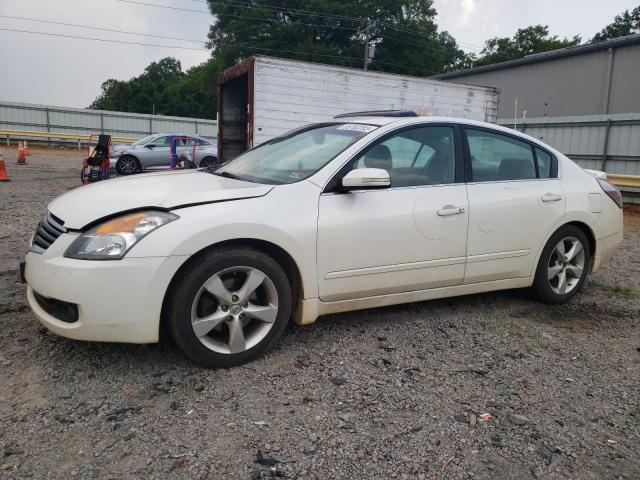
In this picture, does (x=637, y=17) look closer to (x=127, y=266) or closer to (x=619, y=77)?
(x=619, y=77)

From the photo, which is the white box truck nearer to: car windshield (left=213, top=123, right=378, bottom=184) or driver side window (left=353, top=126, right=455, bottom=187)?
car windshield (left=213, top=123, right=378, bottom=184)

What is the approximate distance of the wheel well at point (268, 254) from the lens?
2.97 metres

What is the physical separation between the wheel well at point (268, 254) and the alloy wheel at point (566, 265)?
2.28 metres

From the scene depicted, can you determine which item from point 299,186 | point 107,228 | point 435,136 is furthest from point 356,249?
point 107,228

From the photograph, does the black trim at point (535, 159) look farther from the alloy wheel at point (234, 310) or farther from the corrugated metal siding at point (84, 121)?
the corrugated metal siding at point (84, 121)

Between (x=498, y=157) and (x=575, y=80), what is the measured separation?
82.2ft

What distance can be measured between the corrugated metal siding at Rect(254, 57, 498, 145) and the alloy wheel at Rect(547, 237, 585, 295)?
5.42 m

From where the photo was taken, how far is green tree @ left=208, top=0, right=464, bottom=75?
3991 cm

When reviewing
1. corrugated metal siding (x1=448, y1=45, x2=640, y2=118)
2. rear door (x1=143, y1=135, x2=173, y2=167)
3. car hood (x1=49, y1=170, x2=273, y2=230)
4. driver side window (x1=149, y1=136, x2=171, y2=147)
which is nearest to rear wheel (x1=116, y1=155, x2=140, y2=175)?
rear door (x1=143, y1=135, x2=173, y2=167)

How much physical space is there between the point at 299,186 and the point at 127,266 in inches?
44.7

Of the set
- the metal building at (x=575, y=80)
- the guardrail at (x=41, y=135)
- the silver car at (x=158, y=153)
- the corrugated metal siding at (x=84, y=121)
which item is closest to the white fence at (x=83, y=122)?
the corrugated metal siding at (x=84, y=121)

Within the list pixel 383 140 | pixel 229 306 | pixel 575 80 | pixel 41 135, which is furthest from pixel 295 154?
pixel 41 135

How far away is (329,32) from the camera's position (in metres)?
41.4

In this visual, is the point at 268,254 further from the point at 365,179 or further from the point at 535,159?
the point at 535,159
